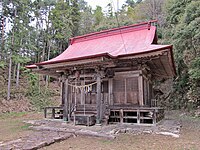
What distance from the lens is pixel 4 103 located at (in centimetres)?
1467

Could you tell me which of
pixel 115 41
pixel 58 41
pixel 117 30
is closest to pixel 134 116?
pixel 115 41

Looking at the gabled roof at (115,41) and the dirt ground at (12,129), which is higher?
the gabled roof at (115,41)

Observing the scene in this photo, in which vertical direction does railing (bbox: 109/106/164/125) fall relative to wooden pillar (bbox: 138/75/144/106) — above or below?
below

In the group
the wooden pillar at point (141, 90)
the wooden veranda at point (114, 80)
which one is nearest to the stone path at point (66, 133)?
the wooden veranda at point (114, 80)

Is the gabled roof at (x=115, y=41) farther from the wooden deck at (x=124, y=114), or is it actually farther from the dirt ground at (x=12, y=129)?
the dirt ground at (x=12, y=129)

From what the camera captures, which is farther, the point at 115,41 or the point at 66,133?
the point at 115,41

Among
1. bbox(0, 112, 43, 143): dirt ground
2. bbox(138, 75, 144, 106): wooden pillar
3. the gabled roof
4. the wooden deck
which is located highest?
the gabled roof

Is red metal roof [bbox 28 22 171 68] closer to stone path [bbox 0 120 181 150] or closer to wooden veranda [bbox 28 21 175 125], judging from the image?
wooden veranda [bbox 28 21 175 125]

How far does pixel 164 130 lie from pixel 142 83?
227 cm

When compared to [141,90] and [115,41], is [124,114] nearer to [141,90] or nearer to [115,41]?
[141,90]

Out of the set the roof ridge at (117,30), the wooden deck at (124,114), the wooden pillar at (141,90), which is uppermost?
the roof ridge at (117,30)

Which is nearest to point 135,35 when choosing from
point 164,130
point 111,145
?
point 164,130

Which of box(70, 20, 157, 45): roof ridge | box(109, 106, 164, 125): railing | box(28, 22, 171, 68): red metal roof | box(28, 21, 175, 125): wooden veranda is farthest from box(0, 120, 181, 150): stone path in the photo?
box(70, 20, 157, 45): roof ridge

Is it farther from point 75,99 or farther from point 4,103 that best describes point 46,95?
point 75,99
